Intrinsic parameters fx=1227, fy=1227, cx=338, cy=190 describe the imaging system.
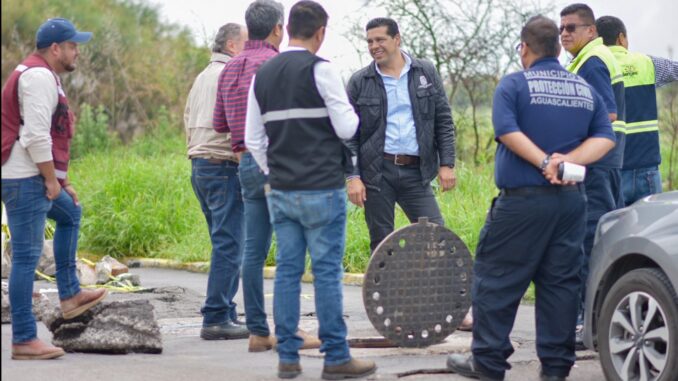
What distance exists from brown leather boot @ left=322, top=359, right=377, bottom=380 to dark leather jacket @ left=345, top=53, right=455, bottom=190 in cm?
167

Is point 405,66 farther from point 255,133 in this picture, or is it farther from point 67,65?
point 67,65

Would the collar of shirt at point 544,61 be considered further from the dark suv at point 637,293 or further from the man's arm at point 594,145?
the dark suv at point 637,293

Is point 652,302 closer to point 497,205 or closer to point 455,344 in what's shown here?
point 497,205

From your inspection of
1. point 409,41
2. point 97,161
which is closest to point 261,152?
point 409,41

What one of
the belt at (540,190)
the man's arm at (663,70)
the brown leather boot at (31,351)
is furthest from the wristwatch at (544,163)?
the brown leather boot at (31,351)

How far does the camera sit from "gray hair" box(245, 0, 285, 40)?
7.20 meters

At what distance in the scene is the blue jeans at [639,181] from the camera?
802 cm

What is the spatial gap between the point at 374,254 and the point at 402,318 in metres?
0.42

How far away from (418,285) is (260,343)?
3.42 ft

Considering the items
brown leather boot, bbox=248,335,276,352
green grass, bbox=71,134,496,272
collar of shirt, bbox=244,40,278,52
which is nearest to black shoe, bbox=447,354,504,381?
brown leather boot, bbox=248,335,276,352

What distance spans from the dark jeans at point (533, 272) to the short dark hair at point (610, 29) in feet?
7.24

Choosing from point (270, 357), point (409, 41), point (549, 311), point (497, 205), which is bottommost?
point (270, 357)

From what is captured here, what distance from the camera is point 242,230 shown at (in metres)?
7.82

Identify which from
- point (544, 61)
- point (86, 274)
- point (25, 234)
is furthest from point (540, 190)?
point (86, 274)
